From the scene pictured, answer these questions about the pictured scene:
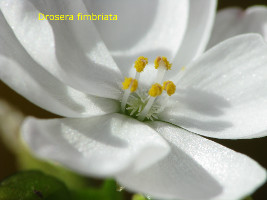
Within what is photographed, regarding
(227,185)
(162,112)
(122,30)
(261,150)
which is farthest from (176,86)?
(261,150)

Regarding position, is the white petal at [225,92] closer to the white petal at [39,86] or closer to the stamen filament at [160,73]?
the stamen filament at [160,73]

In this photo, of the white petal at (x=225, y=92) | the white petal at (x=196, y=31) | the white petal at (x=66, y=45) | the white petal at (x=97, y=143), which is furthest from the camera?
the white petal at (x=196, y=31)

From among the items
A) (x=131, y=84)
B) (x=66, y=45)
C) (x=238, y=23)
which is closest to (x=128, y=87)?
(x=131, y=84)

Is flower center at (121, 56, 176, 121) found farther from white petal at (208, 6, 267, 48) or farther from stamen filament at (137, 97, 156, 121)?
white petal at (208, 6, 267, 48)

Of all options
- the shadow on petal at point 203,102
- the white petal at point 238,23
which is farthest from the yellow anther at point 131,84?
the white petal at point 238,23

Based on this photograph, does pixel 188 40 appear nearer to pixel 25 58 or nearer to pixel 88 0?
pixel 88 0

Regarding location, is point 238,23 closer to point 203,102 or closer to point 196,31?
point 196,31
